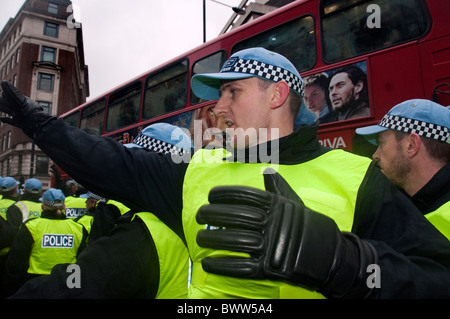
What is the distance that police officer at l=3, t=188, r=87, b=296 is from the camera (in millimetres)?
3426

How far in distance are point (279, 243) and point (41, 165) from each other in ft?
118

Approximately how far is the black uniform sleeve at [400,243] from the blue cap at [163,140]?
1.45m

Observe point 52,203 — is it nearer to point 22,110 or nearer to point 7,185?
point 7,185

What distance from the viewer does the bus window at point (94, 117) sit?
8.59 m

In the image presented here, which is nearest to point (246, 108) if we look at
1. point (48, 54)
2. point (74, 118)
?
point (74, 118)

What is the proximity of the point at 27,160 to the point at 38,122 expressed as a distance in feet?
119

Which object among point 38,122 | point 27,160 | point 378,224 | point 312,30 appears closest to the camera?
point 378,224

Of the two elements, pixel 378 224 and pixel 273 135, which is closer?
pixel 378 224

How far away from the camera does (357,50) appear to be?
4.23 metres

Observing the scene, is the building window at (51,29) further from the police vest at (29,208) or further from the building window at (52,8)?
the police vest at (29,208)

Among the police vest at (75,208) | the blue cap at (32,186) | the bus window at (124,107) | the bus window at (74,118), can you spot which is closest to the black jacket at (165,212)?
the blue cap at (32,186)

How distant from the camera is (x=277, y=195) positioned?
3.19ft
